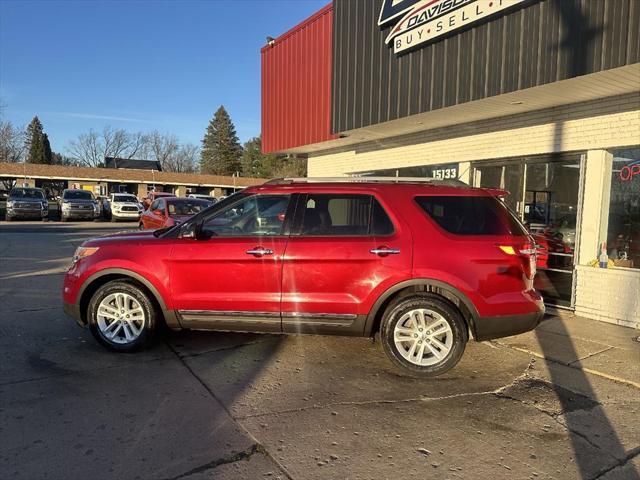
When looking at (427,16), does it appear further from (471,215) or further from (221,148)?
(221,148)

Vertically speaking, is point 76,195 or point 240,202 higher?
point 240,202

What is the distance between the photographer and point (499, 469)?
10.3ft

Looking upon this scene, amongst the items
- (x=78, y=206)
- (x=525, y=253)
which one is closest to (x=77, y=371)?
(x=525, y=253)

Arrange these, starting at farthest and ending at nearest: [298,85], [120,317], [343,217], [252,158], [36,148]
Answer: [252,158], [36,148], [298,85], [120,317], [343,217]

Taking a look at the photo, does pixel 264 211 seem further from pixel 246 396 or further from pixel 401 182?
pixel 246 396

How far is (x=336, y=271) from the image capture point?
4.70 meters

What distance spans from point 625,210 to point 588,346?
2389 millimetres

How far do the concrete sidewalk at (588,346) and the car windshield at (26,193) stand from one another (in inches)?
1114

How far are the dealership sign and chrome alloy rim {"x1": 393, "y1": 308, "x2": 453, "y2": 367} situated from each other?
4.56 metres

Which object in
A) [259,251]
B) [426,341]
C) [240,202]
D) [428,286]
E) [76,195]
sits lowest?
[426,341]

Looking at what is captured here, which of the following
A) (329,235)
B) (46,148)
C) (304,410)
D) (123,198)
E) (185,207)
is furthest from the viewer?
(46,148)

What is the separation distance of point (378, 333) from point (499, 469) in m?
1.98

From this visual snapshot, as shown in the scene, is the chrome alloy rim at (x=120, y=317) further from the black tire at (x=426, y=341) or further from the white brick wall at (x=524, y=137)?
the white brick wall at (x=524, y=137)

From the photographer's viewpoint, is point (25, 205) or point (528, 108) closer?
point (528, 108)
